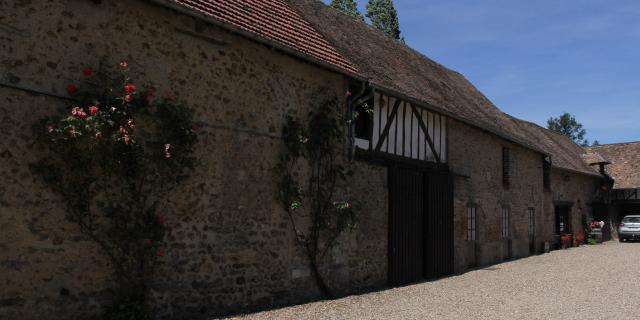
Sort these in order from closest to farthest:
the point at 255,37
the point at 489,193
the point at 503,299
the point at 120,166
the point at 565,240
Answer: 1. the point at 120,166
2. the point at 255,37
3. the point at 503,299
4. the point at 489,193
5. the point at 565,240

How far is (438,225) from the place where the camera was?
1143 centimetres

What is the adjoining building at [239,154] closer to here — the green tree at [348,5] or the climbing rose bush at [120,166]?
the climbing rose bush at [120,166]

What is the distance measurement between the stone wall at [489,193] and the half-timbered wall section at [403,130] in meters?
0.65

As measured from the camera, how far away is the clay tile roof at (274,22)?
689 cm

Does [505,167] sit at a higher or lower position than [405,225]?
higher

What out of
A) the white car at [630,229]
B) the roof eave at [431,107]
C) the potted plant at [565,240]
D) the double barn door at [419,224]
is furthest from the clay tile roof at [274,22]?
the white car at [630,229]

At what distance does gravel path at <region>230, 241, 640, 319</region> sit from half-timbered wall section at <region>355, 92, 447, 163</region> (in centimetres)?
260

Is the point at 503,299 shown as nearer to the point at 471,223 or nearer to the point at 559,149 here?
the point at 471,223

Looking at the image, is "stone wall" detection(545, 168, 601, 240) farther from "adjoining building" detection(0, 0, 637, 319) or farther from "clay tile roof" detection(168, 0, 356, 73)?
"clay tile roof" detection(168, 0, 356, 73)

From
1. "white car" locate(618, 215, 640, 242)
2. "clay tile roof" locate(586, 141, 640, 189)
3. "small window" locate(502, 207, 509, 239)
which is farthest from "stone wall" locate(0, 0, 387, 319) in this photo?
"clay tile roof" locate(586, 141, 640, 189)

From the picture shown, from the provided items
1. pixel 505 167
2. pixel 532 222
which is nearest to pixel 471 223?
pixel 505 167

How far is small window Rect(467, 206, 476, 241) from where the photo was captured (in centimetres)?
1316

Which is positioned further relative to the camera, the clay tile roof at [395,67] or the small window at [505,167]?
the small window at [505,167]

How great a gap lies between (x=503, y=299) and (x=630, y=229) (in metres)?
19.8
